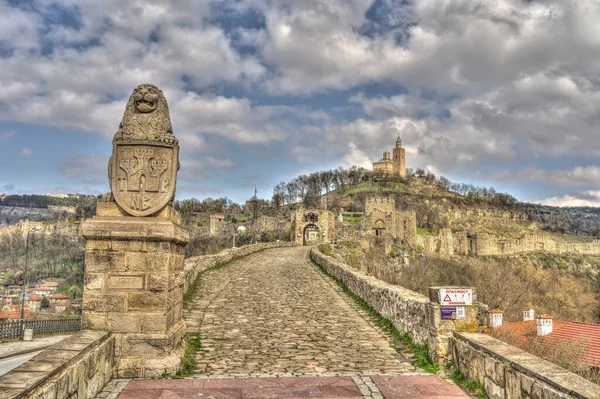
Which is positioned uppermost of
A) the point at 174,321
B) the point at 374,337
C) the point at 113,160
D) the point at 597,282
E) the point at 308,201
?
the point at 308,201

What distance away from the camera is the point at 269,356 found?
569 cm

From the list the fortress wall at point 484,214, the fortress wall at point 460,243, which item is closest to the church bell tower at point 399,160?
the fortress wall at point 484,214

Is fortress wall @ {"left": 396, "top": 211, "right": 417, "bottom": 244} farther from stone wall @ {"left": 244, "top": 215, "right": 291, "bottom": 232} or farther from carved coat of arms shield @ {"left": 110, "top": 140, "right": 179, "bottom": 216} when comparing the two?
carved coat of arms shield @ {"left": 110, "top": 140, "right": 179, "bottom": 216}

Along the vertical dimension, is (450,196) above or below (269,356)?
above

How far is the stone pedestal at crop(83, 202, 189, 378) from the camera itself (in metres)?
4.61

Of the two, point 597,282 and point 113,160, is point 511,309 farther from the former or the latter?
point 597,282

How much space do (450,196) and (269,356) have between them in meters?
127

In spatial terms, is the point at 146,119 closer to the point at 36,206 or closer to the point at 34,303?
the point at 34,303

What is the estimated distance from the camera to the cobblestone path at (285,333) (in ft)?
17.2

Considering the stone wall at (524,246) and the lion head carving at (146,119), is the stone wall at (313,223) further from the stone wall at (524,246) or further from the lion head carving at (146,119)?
the stone wall at (524,246)

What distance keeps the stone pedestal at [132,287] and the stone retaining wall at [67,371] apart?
0.67 ft

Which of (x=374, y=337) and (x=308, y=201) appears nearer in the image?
(x=374, y=337)

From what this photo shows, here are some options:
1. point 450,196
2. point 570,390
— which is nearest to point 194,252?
point 570,390

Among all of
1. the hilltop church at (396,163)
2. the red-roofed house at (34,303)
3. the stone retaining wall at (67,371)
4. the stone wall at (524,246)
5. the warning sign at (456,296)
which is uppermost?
the hilltop church at (396,163)
